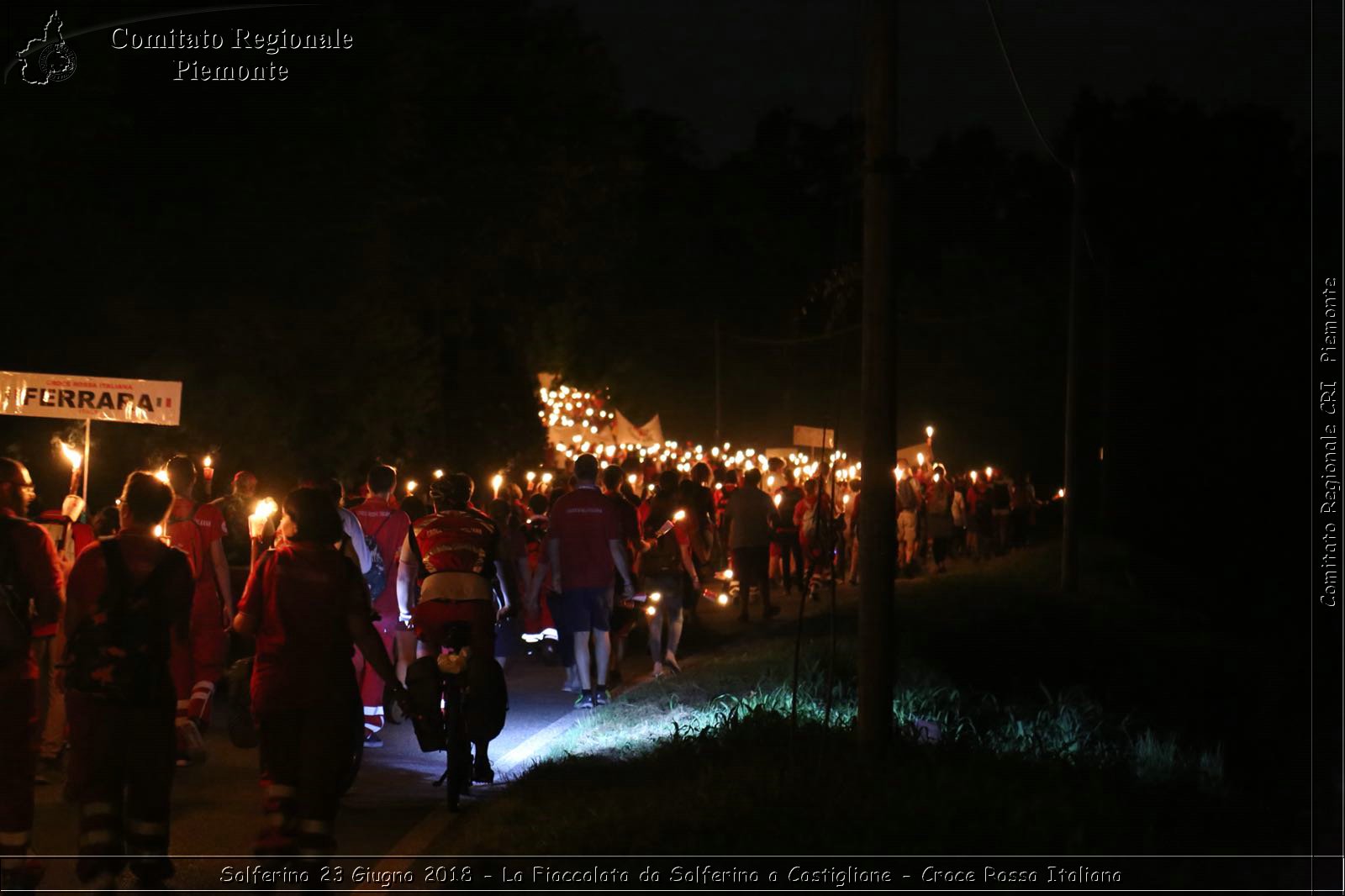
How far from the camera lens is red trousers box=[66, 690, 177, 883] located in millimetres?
6773

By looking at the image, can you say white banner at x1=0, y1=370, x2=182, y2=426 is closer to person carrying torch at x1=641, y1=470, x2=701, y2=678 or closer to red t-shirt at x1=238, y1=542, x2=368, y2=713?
person carrying torch at x1=641, y1=470, x2=701, y2=678

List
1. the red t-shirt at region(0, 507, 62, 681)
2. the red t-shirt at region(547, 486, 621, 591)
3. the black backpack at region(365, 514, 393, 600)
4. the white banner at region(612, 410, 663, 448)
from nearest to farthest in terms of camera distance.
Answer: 1. the red t-shirt at region(0, 507, 62, 681)
2. the black backpack at region(365, 514, 393, 600)
3. the red t-shirt at region(547, 486, 621, 591)
4. the white banner at region(612, 410, 663, 448)

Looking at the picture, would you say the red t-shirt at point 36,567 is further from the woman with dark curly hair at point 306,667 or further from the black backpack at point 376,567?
the black backpack at point 376,567

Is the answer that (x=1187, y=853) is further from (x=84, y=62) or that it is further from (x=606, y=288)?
(x=606, y=288)

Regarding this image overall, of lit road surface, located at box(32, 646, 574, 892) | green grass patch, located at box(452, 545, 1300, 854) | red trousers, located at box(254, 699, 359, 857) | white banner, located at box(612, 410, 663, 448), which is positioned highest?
white banner, located at box(612, 410, 663, 448)

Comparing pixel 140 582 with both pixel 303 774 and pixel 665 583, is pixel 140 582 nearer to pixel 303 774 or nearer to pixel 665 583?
pixel 303 774

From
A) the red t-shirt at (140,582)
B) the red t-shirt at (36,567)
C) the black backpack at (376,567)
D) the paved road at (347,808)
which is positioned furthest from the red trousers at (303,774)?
the black backpack at (376,567)

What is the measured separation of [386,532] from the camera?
11945 mm

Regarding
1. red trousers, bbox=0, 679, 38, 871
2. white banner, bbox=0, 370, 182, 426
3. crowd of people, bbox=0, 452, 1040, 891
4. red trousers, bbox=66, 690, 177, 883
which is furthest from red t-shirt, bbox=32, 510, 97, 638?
red trousers, bbox=66, 690, 177, 883

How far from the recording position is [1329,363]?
16062 mm

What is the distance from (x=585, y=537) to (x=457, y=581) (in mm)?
3595

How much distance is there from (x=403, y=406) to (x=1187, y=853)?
26491 mm

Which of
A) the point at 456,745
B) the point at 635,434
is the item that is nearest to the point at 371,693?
the point at 456,745

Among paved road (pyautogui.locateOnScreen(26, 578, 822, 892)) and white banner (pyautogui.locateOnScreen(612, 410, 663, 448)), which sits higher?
white banner (pyautogui.locateOnScreen(612, 410, 663, 448))
